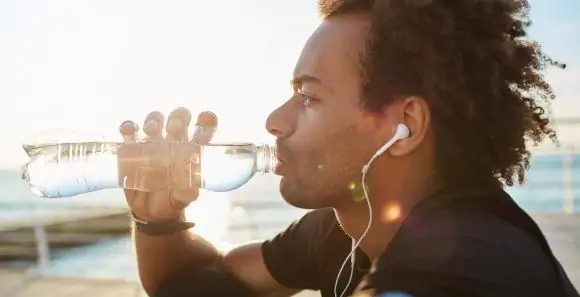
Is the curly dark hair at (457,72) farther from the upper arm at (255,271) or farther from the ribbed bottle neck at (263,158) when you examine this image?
the upper arm at (255,271)

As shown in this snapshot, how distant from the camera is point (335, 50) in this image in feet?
3.35

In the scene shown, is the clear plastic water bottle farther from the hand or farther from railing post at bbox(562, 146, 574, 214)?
railing post at bbox(562, 146, 574, 214)

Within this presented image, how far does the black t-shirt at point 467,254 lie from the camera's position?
2.46ft

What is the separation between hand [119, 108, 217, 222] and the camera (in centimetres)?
130

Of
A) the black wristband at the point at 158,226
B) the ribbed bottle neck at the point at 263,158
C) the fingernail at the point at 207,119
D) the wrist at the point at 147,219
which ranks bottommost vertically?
the black wristband at the point at 158,226

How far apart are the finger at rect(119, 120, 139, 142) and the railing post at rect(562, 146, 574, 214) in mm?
3304

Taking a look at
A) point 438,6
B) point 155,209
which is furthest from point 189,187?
point 438,6

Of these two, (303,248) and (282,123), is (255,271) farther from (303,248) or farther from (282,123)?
(282,123)

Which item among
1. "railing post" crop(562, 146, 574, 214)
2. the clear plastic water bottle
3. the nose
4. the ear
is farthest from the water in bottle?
"railing post" crop(562, 146, 574, 214)

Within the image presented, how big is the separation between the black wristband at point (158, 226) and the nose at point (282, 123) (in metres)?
0.42

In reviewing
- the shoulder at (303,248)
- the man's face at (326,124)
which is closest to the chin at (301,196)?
the man's face at (326,124)

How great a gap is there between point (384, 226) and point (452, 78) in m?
0.23

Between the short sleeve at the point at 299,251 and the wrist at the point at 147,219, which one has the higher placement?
the wrist at the point at 147,219

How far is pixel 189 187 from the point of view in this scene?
1.34 m
